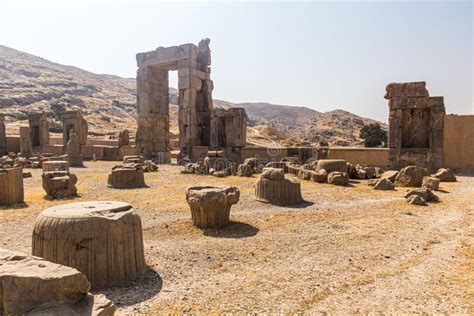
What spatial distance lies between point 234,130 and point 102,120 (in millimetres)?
37220

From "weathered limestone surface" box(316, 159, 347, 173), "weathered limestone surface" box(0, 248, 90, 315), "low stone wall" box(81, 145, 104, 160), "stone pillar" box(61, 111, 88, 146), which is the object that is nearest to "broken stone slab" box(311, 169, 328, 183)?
"weathered limestone surface" box(316, 159, 347, 173)

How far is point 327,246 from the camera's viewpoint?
17.5 feet

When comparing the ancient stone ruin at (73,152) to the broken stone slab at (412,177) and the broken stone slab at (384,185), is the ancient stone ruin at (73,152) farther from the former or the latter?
the broken stone slab at (412,177)

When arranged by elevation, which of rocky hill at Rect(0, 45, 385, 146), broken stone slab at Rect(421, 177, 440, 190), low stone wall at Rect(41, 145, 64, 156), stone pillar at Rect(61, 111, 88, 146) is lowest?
broken stone slab at Rect(421, 177, 440, 190)

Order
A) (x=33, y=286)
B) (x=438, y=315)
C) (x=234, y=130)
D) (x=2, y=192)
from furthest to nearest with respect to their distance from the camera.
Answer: (x=234, y=130) < (x=2, y=192) < (x=438, y=315) < (x=33, y=286)

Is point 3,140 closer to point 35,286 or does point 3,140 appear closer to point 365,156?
point 365,156

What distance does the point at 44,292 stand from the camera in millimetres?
2346

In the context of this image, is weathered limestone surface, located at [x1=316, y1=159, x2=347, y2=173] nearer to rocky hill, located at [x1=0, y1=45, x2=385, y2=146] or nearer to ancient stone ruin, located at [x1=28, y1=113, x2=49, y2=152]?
rocky hill, located at [x1=0, y1=45, x2=385, y2=146]

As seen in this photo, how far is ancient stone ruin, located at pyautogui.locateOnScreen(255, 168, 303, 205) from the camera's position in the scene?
8836mm

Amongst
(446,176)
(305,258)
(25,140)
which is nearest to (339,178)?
(446,176)

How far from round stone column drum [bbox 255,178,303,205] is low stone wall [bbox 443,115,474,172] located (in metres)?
9.86

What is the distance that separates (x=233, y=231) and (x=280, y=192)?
290cm

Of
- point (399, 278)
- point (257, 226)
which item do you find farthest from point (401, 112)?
point (399, 278)

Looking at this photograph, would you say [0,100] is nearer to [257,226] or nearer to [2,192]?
[2,192]
